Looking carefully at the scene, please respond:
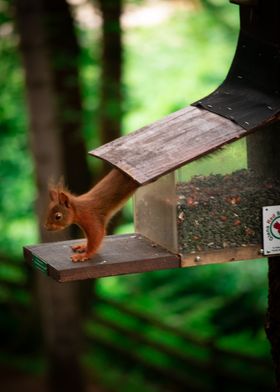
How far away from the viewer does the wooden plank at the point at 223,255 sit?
11.0 feet

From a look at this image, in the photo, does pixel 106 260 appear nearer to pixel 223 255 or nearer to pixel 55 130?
pixel 223 255

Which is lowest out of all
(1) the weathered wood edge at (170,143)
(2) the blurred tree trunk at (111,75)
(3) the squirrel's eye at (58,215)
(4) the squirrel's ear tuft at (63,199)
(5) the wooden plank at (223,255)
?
(5) the wooden plank at (223,255)

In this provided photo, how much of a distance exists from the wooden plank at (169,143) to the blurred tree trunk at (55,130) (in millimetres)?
3284

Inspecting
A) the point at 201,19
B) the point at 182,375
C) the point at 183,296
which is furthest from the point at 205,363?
the point at 201,19

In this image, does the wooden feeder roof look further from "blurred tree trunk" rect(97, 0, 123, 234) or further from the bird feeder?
"blurred tree trunk" rect(97, 0, 123, 234)

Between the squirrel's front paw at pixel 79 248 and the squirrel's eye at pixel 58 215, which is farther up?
the squirrel's eye at pixel 58 215

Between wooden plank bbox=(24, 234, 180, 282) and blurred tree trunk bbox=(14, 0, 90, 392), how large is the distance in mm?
3079

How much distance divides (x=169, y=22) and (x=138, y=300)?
3.16 metres

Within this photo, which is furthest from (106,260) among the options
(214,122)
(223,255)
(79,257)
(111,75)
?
(111,75)

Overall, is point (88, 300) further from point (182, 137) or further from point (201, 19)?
point (182, 137)

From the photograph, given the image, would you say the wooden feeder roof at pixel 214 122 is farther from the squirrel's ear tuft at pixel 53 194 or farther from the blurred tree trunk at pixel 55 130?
the blurred tree trunk at pixel 55 130

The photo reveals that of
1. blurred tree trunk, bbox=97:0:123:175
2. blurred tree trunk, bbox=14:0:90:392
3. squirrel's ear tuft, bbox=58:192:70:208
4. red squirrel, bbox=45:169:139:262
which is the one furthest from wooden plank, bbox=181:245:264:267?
blurred tree trunk, bbox=97:0:123:175

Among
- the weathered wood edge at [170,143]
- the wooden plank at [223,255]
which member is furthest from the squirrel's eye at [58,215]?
the wooden plank at [223,255]

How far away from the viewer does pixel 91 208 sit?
3445 mm
